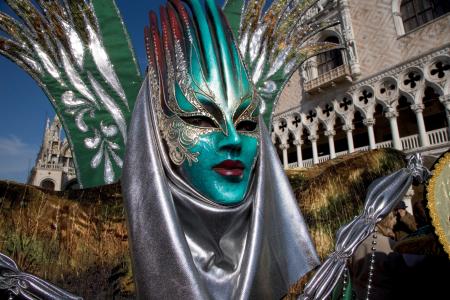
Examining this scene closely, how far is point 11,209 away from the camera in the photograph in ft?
3.96

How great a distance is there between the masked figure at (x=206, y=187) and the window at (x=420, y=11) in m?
13.0

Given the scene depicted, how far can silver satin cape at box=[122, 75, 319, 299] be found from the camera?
41.2 inches

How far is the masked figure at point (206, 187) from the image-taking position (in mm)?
1083

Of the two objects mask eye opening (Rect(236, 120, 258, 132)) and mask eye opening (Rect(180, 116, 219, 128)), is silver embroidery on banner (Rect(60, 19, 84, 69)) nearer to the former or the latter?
mask eye opening (Rect(180, 116, 219, 128))

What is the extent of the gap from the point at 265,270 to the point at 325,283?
0.23 meters

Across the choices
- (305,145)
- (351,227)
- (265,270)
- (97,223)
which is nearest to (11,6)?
(97,223)

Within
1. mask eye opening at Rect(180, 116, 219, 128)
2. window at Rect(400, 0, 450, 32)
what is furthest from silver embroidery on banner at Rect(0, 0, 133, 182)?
window at Rect(400, 0, 450, 32)

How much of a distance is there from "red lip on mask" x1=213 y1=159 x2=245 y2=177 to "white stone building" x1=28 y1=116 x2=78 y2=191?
27160mm

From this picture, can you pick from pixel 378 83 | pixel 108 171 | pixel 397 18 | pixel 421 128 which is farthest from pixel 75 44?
pixel 397 18

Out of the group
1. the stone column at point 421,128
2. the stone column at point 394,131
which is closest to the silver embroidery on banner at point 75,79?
the stone column at point 421,128

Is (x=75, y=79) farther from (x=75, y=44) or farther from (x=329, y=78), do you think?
(x=329, y=78)

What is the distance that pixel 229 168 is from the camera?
1.27m

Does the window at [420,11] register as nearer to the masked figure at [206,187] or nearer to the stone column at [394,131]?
the stone column at [394,131]

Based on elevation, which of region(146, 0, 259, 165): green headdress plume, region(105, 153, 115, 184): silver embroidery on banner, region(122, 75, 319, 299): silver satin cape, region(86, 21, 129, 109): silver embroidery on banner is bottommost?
region(122, 75, 319, 299): silver satin cape
